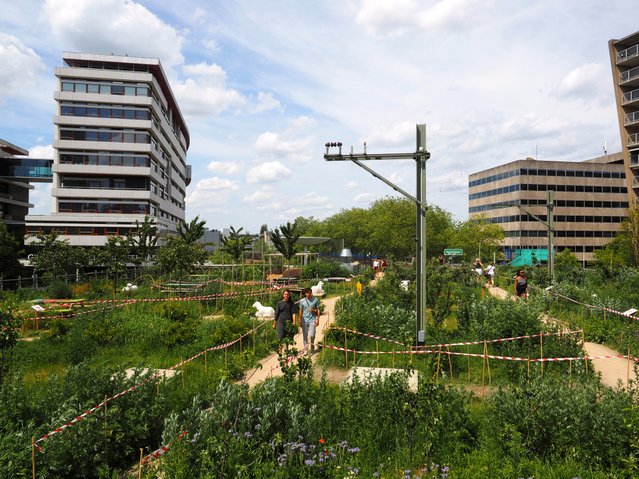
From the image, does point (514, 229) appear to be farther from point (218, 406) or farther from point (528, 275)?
point (218, 406)

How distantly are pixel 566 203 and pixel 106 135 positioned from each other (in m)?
75.8

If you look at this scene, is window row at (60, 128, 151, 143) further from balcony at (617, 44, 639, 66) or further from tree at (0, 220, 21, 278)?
balcony at (617, 44, 639, 66)

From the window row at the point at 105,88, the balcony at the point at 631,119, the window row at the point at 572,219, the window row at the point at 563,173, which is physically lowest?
the window row at the point at 572,219

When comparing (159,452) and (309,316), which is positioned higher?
(309,316)

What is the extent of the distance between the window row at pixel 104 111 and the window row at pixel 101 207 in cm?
1012

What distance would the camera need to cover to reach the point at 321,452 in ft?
16.7

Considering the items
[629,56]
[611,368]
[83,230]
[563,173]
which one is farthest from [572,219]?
[611,368]

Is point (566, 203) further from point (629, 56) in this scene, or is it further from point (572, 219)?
point (629, 56)

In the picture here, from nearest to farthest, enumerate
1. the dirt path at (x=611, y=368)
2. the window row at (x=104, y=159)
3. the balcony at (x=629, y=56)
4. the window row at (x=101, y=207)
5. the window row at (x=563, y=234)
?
1. the dirt path at (x=611, y=368)
2. the window row at (x=101, y=207)
3. the window row at (x=104, y=159)
4. the balcony at (x=629, y=56)
5. the window row at (x=563, y=234)

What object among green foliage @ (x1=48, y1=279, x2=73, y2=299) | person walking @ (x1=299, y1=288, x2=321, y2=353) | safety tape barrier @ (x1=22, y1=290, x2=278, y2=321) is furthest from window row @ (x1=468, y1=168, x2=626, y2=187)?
person walking @ (x1=299, y1=288, x2=321, y2=353)

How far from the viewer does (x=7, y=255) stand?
93.0 feet

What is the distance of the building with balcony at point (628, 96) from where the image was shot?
52.1 metres

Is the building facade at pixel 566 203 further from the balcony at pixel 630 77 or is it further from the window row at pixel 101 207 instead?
the window row at pixel 101 207

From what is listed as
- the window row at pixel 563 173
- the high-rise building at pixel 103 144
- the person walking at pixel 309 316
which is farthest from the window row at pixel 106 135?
the window row at pixel 563 173
